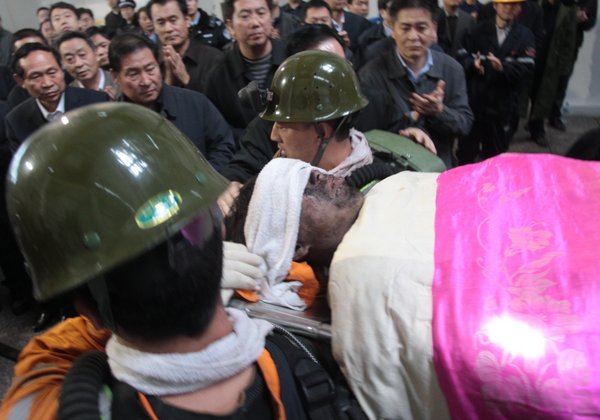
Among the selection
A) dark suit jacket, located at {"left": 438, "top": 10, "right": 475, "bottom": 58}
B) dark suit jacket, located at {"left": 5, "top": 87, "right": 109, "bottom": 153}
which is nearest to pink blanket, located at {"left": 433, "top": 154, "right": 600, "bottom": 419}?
dark suit jacket, located at {"left": 5, "top": 87, "right": 109, "bottom": 153}

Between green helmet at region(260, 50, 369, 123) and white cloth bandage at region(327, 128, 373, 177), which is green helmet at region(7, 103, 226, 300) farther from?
green helmet at region(260, 50, 369, 123)

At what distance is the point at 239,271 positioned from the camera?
975mm

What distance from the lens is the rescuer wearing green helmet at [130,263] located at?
1.98 feet

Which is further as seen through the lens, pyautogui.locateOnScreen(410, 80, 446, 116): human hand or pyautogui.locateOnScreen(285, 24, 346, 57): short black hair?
pyautogui.locateOnScreen(410, 80, 446, 116): human hand

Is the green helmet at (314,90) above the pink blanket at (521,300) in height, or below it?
above

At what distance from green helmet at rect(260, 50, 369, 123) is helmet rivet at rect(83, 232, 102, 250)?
98 cm

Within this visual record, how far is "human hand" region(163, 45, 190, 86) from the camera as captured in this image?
9.46 ft

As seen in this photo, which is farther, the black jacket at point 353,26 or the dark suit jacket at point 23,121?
A: the black jacket at point 353,26

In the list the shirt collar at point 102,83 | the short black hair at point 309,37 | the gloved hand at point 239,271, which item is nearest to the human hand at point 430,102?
the short black hair at point 309,37

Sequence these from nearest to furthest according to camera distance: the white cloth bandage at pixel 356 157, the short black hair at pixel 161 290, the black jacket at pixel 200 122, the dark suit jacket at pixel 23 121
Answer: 1. the short black hair at pixel 161 290
2. the white cloth bandage at pixel 356 157
3. the black jacket at pixel 200 122
4. the dark suit jacket at pixel 23 121

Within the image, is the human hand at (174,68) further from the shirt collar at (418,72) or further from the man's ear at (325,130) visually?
the man's ear at (325,130)

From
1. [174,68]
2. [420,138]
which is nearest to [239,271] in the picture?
[420,138]

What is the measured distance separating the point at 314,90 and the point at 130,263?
103 centimetres

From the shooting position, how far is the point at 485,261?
0.84 metres
